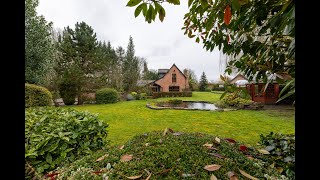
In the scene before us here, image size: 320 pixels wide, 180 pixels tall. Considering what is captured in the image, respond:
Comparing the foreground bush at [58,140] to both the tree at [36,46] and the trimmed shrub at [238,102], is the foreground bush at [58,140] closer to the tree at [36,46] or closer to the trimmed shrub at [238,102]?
the tree at [36,46]

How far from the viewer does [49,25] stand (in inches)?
473

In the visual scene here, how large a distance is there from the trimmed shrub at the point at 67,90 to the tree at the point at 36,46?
3.46m

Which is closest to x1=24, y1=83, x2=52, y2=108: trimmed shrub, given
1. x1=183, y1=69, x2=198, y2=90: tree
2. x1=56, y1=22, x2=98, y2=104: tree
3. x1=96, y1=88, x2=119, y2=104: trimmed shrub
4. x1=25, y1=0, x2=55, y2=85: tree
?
x1=25, y1=0, x2=55, y2=85: tree

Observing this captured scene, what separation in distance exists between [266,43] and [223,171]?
1154 mm

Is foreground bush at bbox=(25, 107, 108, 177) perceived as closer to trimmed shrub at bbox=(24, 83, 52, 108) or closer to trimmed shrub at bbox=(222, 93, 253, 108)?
trimmed shrub at bbox=(24, 83, 52, 108)

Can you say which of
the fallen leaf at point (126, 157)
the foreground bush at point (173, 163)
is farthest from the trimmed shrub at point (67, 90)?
the fallen leaf at point (126, 157)

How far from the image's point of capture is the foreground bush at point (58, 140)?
7.32 ft

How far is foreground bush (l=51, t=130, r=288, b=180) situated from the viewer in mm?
1512

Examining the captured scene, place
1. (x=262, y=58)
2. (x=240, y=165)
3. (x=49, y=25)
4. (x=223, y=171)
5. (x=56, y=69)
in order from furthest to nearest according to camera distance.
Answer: (x=56, y=69) → (x=49, y=25) → (x=240, y=165) → (x=223, y=171) → (x=262, y=58)

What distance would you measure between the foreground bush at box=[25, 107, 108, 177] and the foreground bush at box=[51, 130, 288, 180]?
0.61 meters

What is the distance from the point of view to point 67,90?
15.7 meters

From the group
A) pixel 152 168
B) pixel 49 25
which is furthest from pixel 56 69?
pixel 152 168

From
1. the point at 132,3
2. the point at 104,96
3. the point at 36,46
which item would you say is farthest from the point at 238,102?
the point at 36,46
